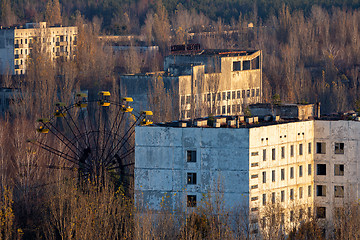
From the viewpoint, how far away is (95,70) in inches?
2901

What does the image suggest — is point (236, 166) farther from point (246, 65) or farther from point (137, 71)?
point (137, 71)

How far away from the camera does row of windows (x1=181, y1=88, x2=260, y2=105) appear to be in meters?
61.6

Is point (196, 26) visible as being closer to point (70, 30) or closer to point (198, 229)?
point (70, 30)

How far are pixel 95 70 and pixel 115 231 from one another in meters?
40.1

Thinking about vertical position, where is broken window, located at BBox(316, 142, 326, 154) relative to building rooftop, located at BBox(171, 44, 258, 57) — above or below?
below

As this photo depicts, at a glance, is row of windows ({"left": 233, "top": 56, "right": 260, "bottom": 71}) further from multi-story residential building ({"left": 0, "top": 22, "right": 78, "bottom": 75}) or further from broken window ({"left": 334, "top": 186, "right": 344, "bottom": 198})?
broken window ({"left": 334, "top": 186, "right": 344, "bottom": 198})

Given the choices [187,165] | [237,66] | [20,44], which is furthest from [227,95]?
[187,165]

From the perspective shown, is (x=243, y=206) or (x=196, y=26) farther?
(x=196, y=26)

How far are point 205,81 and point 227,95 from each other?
2913 millimetres

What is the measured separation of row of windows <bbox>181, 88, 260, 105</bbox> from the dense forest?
1004 millimetres

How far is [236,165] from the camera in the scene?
37.9 m

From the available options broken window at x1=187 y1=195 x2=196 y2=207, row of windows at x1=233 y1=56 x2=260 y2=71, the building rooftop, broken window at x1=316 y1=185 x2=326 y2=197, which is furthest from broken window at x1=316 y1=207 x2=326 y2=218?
the building rooftop

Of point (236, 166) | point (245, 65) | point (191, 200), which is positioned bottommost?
point (191, 200)

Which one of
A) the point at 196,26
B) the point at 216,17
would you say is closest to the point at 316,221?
the point at 196,26
